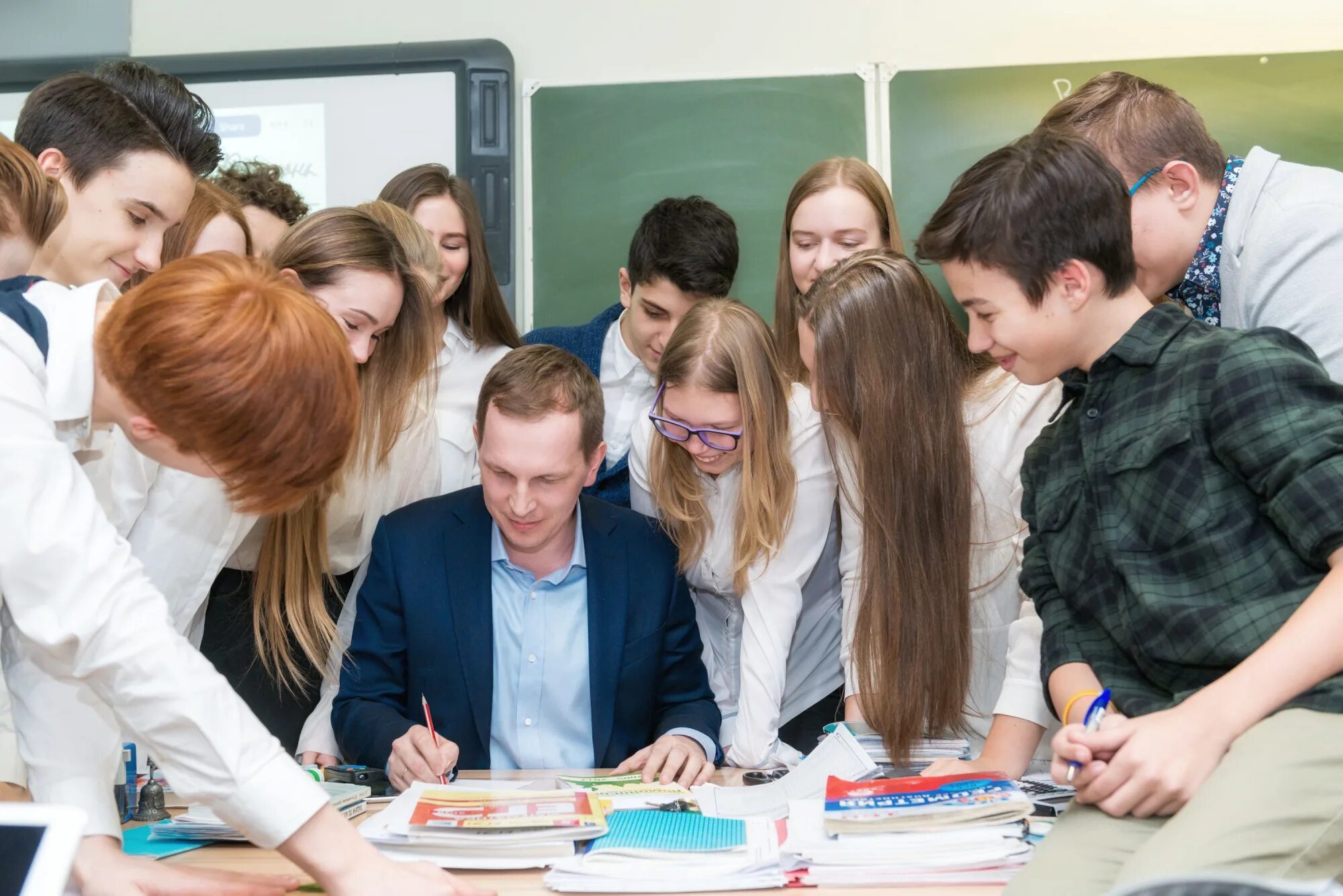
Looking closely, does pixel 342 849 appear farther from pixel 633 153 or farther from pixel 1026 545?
pixel 633 153

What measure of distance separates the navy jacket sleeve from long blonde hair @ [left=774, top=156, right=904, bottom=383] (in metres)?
1.04

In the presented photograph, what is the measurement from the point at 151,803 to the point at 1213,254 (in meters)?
1.76

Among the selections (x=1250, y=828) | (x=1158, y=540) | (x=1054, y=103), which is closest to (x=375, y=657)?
(x=1158, y=540)

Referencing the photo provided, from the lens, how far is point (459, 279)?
9.37 feet

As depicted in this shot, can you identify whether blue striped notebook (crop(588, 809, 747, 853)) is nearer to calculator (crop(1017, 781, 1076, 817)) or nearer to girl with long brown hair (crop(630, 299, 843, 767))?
calculator (crop(1017, 781, 1076, 817))

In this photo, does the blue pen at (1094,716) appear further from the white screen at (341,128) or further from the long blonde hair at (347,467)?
the white screen at (341,128)

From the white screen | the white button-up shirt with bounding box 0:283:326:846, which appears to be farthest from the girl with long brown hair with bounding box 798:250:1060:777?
the white screen

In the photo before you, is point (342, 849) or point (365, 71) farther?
point (365, 71)

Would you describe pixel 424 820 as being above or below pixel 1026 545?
below

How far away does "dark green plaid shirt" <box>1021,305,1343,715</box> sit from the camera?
48.1 inches

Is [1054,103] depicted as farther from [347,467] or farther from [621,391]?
[347,467]

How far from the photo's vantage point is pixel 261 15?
388 cm

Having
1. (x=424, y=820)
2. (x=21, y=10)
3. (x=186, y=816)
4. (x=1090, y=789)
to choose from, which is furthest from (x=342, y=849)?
(x=21, y=10)

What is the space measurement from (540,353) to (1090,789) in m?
1.27
